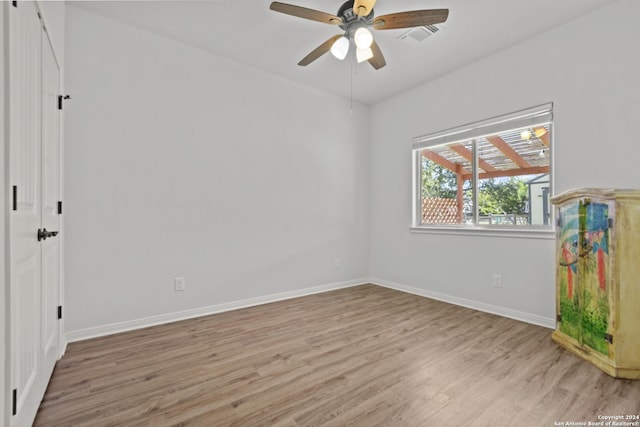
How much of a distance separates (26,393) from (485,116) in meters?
4.09

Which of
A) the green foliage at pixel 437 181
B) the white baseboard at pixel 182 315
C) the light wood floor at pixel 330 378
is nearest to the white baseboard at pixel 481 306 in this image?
the light wood floor at pixel 330 378

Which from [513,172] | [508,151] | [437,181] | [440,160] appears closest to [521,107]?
[508,151]

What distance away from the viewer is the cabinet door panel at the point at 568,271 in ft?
7.19

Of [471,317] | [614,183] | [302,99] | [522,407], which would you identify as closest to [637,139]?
[614,183]

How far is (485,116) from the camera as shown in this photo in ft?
10.5

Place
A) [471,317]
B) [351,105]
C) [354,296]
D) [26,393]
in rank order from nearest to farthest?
[26,393]
[471,317]
[354,296]
[351,105]

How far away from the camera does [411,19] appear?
6.66 ft

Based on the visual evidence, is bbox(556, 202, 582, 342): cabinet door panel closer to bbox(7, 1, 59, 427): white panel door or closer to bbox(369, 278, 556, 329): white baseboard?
bbox(369, 278, 556, 329): white baseboard

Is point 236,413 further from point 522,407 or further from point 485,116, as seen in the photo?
point 485,116

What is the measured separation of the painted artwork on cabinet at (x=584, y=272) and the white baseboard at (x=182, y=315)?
2.55m

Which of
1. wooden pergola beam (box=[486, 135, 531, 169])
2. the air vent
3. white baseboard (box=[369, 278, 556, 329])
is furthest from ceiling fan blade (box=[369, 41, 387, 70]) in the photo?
white baseboard (box=[369, 278, 556, 329])

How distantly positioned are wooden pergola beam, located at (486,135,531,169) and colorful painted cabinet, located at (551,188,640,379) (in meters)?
0.88

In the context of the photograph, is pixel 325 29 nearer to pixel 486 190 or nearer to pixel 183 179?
pixel 183 179

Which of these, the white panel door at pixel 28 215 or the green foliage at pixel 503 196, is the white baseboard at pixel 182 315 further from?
the green foliage at pixel 503 196
